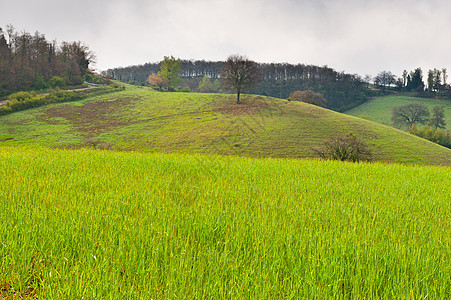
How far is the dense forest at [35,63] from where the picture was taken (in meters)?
63.5

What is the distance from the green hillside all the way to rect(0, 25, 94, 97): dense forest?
17.9 meters

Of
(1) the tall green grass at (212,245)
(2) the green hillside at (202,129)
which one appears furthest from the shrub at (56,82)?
(1) the tall green grass at (212,245)

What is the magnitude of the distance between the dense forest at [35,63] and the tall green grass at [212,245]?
83200 millimetres

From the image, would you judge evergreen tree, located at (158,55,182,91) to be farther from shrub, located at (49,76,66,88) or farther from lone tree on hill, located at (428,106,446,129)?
lone tree on hill, located at (428,106,446,129)

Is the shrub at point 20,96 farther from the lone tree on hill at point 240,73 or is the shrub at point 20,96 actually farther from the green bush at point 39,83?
the lone tree on hill at point 240,73

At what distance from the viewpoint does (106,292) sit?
1823 millimetres

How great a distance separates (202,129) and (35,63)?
67.1 metres

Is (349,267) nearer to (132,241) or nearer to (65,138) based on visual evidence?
(132,241)

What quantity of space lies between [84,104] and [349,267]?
73.8 metres

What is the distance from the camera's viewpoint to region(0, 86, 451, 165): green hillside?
130 ft

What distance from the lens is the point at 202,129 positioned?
46.1 m

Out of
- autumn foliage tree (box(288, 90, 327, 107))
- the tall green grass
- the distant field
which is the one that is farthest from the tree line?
the tall green grass

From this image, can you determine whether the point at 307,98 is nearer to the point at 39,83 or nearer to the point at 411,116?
the point at 411,116

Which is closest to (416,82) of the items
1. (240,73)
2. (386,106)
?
(386,106)
